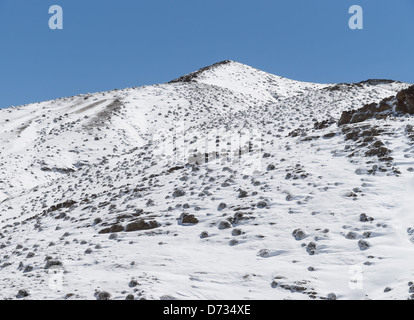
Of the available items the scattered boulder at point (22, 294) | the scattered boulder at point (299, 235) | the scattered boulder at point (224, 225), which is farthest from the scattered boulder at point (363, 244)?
the scattered boulder at point (22, 294)

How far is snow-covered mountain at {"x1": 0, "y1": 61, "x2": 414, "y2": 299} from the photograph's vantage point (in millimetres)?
8141

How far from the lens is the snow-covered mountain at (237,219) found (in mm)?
8141

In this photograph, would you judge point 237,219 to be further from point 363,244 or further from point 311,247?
point 363,244

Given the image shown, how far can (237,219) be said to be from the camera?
441 inches

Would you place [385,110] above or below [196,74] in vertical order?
below

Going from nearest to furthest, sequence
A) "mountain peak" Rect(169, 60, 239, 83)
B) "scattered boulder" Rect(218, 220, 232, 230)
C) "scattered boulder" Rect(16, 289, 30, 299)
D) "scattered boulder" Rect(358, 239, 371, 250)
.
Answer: "scattered boulder" Rect(16, 289, 30, 299), "scattered boulder" Rect(358, 239, 371, 250), "scattered boulder" Rect(218, 220, 232, 230), "mountain peak" Rect(169, 60, 239, 83)

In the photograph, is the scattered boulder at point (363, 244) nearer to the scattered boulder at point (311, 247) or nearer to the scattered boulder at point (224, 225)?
the scattered boulder at point (311, 247)

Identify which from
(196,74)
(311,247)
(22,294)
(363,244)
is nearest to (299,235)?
(311,247)

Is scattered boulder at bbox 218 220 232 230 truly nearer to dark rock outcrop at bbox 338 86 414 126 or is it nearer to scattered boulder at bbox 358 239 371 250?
scattered boulder at bbox 358 239 371 250

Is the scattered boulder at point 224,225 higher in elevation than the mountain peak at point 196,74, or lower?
lower

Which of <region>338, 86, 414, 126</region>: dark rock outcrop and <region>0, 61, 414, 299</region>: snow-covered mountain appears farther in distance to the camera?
<region>338, 86, 414, 126</region>: dark rock outcrop

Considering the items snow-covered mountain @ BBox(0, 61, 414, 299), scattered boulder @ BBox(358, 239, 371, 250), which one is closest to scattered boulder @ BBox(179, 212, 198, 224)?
snow-covered mountain @ BBox(0, 61, 414, 299)

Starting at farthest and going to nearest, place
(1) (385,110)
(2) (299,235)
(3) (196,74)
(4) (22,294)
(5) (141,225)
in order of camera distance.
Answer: (3) (196,74), (1) (385,110), (5) (141,225), (2) (299,235), (4) (22,294)
